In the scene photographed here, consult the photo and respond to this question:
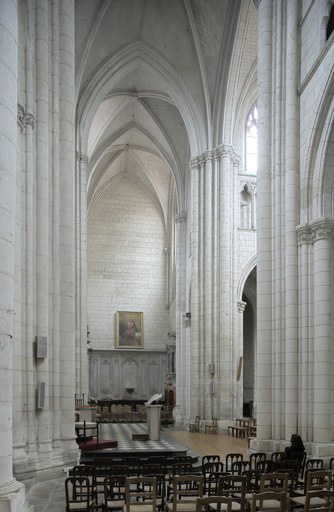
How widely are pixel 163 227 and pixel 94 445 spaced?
28.9 metres

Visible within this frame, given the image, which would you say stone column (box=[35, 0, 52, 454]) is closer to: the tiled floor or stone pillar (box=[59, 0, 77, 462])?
stone pillar (box=[59, 0, 77, 462])

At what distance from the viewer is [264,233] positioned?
58.2 ft

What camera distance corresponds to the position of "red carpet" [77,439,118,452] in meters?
17.4

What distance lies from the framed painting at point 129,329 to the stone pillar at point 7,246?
115 ft

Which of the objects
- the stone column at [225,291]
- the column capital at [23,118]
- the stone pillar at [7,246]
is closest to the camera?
the stone pillar at [7,246]

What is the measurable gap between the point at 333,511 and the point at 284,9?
14581mm

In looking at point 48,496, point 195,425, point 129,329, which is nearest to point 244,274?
point 195,425

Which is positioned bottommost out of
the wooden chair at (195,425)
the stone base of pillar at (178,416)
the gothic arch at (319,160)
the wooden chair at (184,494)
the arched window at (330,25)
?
the stone base of pillar at (178,416)

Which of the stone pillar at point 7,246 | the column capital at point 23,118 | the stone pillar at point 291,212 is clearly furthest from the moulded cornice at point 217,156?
the stone pillar at point 7,246

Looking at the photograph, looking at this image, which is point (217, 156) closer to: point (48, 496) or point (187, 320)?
point (187, 320)

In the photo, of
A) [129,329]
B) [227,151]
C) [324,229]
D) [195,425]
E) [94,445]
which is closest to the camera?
→ [324,229]

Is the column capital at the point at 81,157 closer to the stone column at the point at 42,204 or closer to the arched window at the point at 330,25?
the stone column at the point at 42,204

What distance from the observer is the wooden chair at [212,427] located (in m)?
26.2

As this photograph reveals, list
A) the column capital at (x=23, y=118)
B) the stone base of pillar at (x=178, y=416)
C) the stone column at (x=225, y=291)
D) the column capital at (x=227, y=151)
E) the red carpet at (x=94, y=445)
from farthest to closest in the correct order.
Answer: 1. the stone base of pillar at (x=178, y=416)
2. the column capital at (x=227, y=151)
3. the stone column at (x=225, y=291)
4. the red carpet at (x=94, y=445)
5. the column capital at (x=23, y=118)
